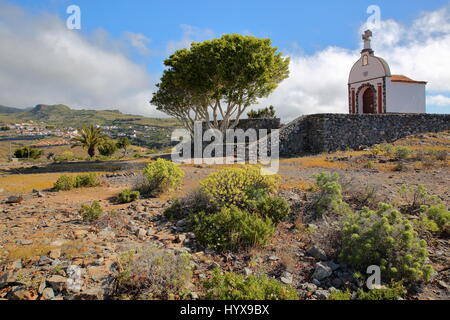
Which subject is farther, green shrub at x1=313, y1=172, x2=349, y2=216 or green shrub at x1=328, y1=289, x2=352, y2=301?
green shrub at x1=313, y1=172, x2=349, y2=216

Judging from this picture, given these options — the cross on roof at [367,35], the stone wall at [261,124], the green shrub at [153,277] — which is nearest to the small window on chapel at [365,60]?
the cross on roof at [367,35]

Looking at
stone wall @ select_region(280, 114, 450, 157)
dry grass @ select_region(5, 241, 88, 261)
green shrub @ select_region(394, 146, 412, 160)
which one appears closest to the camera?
dry grass @ select_region(5, 241, 88, 261)

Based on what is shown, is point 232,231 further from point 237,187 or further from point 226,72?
point 226,72

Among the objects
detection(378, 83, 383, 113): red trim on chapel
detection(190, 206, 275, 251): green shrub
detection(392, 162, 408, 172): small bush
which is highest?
detection(378, 83, 383, 113): red trim on chapel

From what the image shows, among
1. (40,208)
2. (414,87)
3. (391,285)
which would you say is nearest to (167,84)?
(40,208)

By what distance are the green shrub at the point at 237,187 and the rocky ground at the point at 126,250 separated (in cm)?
82

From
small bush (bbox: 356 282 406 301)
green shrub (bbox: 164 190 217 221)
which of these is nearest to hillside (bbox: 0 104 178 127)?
green shrub (bbox: 164 190 217 221)

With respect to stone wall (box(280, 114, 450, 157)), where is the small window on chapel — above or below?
above

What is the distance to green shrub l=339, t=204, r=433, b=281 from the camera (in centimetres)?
373

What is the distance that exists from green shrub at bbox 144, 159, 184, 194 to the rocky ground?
3.30 feet

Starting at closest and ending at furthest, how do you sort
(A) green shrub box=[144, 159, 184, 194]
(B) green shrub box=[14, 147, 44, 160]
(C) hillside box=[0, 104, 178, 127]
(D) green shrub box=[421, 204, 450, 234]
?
1. (D) green shrub box=[421, 204, 450, 234]
2. (A) green shrub box=[144, 159, 184, 194]
3. (B) green shrub box=[14, 147, 44, 160]
4. (C) hillside box=[0, 104, 178, 127]

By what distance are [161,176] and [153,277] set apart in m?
5.69

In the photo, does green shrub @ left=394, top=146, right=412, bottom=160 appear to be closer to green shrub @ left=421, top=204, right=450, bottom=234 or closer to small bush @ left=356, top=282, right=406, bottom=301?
green shrub @ left=421, top=204, right=450, bottom=234

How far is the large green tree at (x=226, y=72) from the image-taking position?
17.7 meters
